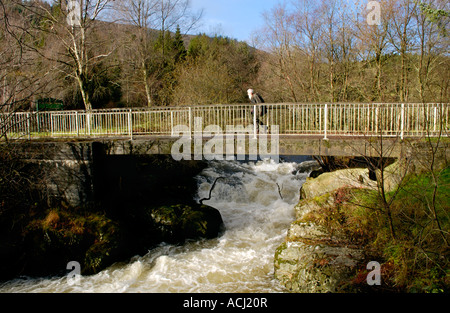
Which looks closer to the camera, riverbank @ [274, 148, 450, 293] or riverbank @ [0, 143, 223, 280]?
riverbank @ [274, 148, 450, 293]

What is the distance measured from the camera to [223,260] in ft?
29.2

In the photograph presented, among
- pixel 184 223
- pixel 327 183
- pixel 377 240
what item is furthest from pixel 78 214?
pixel 377 240

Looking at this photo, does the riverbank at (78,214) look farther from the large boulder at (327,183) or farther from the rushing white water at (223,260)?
the large boulder at (327,183)

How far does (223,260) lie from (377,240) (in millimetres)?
3984

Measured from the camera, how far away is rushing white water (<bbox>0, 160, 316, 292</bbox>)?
777 centimetres

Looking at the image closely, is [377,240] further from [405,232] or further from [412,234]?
[412,234]

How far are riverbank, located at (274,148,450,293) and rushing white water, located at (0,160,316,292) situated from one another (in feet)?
3.21

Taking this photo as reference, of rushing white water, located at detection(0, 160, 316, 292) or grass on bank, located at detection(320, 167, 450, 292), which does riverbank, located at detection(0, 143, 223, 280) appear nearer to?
rushing white water, located at detection(0, 160, 316, 292)

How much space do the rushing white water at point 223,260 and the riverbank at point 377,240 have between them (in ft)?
3.21

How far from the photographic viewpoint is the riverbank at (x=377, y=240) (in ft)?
19.4

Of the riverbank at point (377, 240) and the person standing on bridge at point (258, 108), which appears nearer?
the riverbank at point (377, 240)

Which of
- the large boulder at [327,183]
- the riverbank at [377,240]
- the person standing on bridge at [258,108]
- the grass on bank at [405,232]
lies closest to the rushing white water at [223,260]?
the riverbank at [377,240]

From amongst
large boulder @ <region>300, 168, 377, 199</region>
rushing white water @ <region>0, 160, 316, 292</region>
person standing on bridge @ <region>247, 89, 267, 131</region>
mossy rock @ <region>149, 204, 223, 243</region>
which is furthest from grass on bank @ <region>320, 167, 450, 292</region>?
mossy rock @ <region>149, 204, 223, 243</region>

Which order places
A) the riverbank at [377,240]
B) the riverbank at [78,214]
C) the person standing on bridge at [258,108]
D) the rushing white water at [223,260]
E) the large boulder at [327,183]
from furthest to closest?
the person standing on bridge at [258,108] → the large boulder at [327,183] → the riverbank at [78,214] → the rushing white water at [223,260] → the riverbank at [377,240]
